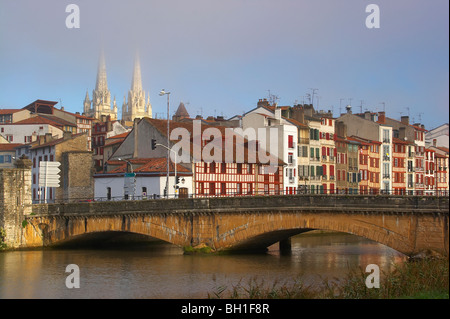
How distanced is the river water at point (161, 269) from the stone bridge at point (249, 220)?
1.71 meters

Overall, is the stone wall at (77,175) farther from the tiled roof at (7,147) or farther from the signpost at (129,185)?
the tiled roof at (7,147)

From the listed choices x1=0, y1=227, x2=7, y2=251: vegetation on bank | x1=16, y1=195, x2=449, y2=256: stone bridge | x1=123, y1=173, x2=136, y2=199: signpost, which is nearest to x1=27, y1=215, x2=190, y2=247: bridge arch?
x1=16, y1=195, x2=449, y2=256: stone bridge

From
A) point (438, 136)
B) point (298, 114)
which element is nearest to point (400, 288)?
point (298, 114)

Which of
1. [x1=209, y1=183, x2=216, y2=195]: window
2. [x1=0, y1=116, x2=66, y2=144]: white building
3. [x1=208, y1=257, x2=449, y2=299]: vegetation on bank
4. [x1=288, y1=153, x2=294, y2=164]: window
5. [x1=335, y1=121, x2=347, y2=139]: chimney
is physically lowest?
[x1=208, y1=257, x2=449, y2=299]: vegetation on bank

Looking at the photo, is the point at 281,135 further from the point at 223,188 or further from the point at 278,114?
the point at 223,188

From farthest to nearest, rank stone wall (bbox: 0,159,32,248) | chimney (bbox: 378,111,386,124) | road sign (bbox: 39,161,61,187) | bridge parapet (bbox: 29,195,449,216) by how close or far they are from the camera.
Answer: chimney (bbox: 378,111,386,124) → road sign (bbox: 39,161,61,187) → stone wall (bbox: 0,159,32,248) → bridge parapet (bbox: 29,195,449,216)

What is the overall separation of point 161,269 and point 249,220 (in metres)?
8.39

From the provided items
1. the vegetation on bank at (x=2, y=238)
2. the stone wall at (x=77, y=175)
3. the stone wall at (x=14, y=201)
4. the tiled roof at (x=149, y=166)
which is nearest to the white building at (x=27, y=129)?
the stone wall at (x=77, y=175)

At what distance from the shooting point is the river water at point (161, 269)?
4097cm

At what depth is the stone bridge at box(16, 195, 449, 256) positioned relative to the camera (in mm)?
45812

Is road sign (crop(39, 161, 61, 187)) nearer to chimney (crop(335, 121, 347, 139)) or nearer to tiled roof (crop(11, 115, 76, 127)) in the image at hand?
chimney (crop(335, 121, 347, 139))

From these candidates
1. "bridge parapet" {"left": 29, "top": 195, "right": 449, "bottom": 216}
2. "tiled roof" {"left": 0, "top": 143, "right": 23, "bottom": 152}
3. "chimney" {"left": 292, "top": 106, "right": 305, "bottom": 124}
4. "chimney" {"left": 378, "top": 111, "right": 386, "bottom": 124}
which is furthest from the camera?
"chimney" {"left": 378, "top": 111, "right": 386, "bottom": 124}

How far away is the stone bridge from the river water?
5.61 ft

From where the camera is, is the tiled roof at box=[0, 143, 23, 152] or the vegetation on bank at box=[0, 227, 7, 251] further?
the tiled roof at box=[0, 143, 23, 152]
